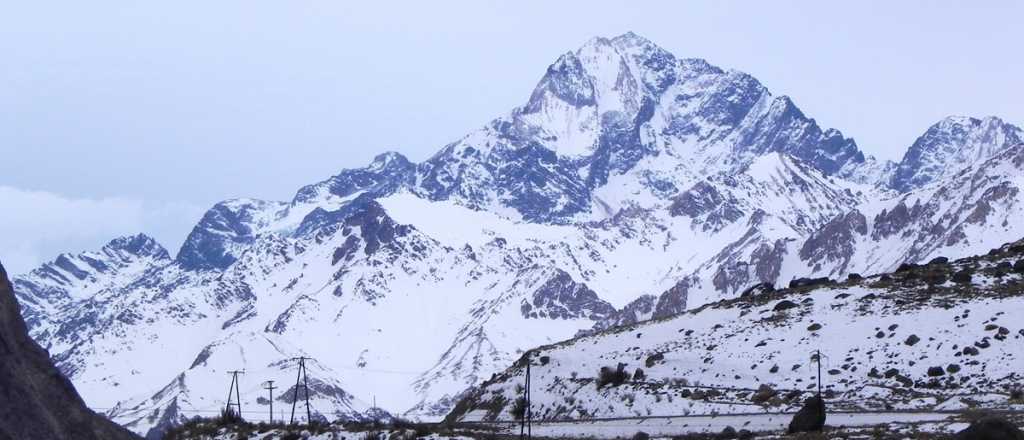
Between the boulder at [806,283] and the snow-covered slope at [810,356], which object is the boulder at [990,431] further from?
the boulder at [806,283]

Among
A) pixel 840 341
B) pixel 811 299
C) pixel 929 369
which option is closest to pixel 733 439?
pixel 929 369

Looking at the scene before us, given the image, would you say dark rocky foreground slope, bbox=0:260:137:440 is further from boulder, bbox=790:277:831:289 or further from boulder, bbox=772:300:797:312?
boulder, bbox=790:277:831:289

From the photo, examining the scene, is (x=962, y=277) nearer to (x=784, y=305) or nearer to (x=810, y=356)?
(x=784, y=305)

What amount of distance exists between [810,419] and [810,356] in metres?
22.2

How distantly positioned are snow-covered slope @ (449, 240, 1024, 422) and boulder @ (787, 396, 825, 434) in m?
9.05

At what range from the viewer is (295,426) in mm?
37688

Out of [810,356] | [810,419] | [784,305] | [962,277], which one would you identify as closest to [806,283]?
[784,305]

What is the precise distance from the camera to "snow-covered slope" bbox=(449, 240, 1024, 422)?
48094 millimetres

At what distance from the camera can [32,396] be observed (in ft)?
67.5

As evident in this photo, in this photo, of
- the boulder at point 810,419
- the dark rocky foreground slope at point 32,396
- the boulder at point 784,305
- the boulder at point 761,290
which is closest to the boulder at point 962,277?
the boulder at point 784,305

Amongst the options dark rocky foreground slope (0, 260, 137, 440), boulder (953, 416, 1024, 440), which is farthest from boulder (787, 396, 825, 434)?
dark rocky foreground slope (0, 260, 137, 440)

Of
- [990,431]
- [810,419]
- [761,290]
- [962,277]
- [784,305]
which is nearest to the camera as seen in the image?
[990,431]

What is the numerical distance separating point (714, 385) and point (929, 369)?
9.07 m

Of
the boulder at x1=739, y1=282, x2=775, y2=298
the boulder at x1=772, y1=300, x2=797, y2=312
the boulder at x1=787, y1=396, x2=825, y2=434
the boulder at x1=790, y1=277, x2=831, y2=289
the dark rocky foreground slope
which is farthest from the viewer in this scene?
the boulder at x1=739, y1=282, x2=775, y2=298
